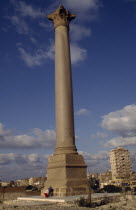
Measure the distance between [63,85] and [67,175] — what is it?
786 cm

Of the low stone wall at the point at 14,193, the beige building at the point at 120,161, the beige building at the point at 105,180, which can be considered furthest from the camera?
the beige building at the point at 120,161

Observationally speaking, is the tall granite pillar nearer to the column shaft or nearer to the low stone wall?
the column shaft

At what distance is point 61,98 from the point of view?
2039 centimetres

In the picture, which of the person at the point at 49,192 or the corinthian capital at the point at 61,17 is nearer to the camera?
the person at the point at 49,192

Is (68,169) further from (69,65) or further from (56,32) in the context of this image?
(56,32)

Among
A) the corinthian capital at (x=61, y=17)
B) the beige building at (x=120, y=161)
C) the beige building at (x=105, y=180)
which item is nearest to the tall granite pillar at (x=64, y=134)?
the corinthian capital at (x=61, y=17)

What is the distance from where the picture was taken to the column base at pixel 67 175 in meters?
17.2

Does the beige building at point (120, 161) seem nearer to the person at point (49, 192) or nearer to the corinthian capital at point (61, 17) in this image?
the corinthian capital at point (61, 17)

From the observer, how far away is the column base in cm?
1722

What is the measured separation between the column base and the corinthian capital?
1322cm

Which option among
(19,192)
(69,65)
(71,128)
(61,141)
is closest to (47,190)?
(61,141)

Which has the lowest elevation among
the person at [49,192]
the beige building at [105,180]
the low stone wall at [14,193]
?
the beige building at [105,180]

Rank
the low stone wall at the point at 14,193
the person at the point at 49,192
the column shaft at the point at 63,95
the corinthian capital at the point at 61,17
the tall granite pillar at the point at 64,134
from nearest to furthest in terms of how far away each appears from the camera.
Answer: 1. the person at the point at 49,192
2. the tall granite pillar at the point at 64,134
3. the column shaft at the point at 63,95
4. the corinthian capital at the point at 61,17
5. the low stone wall at the point at 14,193

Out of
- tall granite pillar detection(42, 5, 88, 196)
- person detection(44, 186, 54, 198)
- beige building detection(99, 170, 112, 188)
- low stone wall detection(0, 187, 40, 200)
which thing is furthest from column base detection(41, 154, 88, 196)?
beige building detection(99, 170, 112, 188)
